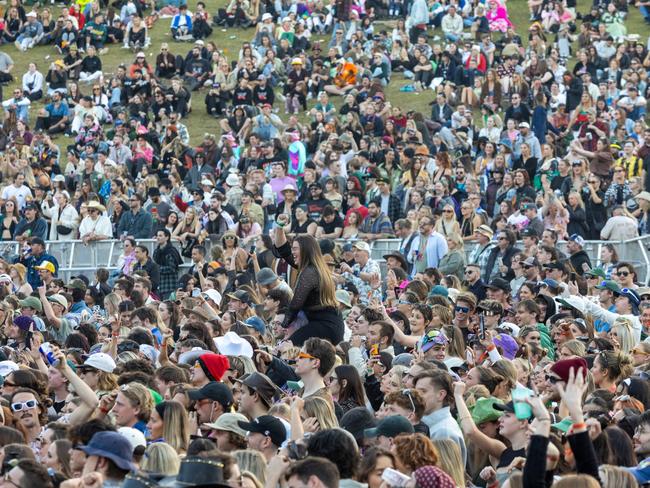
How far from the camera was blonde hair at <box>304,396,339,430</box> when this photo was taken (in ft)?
28.0

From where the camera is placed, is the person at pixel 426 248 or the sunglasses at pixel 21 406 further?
the person at pixel 426 248

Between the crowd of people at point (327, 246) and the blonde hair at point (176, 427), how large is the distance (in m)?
0.01

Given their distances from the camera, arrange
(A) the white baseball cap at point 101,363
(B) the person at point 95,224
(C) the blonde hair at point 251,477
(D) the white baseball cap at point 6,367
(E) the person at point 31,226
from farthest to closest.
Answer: (E) the person at point 31,226 → (B) the person at point 95,224 → (D) the white baseball cap at point 6,367 → (A) the white baseball cap at point 101,363 → (C) the blonde hair at point 251,477

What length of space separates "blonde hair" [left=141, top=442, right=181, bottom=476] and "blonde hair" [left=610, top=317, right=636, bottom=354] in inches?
205

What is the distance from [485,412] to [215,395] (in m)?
1.76

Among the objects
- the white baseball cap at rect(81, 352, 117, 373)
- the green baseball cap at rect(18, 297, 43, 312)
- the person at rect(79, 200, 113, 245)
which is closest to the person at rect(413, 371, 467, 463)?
the white baseball cap at rect(81, 352, 117, 373)

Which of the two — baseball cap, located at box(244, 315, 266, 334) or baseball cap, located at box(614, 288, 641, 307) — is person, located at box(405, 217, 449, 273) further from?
baseball cap, located at box(244, 315, 266, 334)

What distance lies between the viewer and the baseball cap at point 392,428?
7.89m

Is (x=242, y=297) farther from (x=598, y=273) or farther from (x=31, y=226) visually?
(x=31, y=226)

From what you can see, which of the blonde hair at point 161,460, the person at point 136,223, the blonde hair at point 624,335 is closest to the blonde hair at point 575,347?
the blonde hair at point 624,335

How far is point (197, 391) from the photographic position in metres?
9.10

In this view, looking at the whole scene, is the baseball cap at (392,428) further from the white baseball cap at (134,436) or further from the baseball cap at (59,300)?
the baseball cap at (59,300)

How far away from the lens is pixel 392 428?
7895 mm

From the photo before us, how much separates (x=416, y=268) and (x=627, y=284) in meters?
3.68
